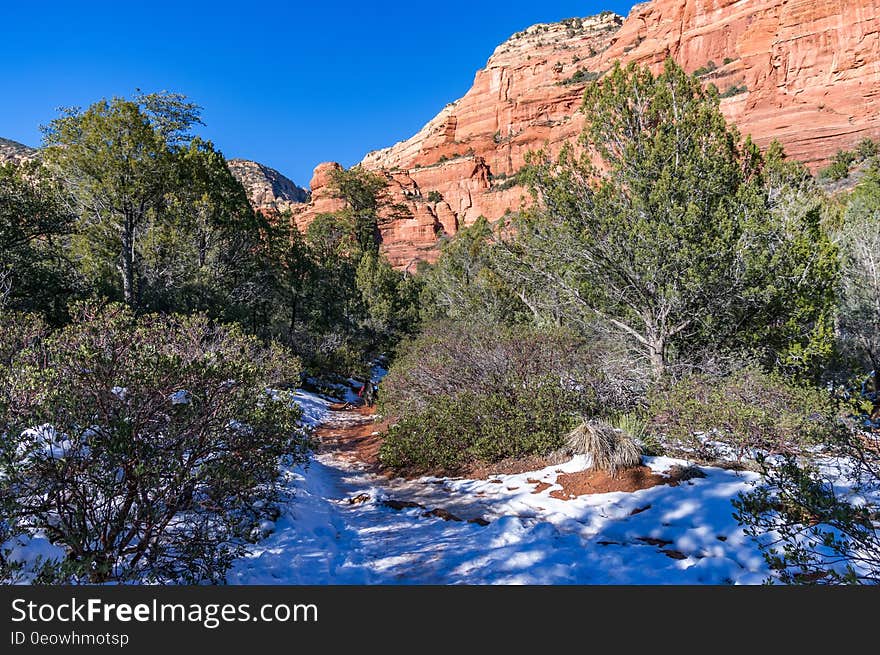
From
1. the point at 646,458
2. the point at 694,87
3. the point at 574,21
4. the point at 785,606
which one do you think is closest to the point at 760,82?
the point at 574,21

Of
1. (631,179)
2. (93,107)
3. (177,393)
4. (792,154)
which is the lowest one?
(177,393)

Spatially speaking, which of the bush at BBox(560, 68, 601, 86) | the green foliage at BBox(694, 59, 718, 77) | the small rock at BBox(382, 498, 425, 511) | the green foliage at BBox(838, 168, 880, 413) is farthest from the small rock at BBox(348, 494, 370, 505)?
the bush at BBox(560, 68, 601, 86)

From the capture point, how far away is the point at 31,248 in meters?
10.3

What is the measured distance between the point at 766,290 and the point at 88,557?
32.2 ft

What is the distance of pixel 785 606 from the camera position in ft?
7.65

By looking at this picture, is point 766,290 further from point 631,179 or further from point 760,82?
point 760,82

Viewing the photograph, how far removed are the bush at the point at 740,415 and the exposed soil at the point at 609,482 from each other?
107cm

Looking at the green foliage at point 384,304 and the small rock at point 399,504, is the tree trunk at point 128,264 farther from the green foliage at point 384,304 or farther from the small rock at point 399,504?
the green foliage at point 384,304

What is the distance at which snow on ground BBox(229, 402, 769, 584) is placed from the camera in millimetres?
3811

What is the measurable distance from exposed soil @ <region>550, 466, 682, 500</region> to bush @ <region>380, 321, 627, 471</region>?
130 cm

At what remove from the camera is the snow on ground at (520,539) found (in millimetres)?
3811

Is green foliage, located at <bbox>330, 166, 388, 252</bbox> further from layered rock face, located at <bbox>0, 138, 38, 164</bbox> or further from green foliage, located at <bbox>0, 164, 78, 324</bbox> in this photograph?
green foliage, located at <bbox>0, 164, 78, 324</bbox>

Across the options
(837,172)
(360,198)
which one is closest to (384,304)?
(360,198)

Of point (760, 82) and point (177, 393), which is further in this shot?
point (760, 82)
